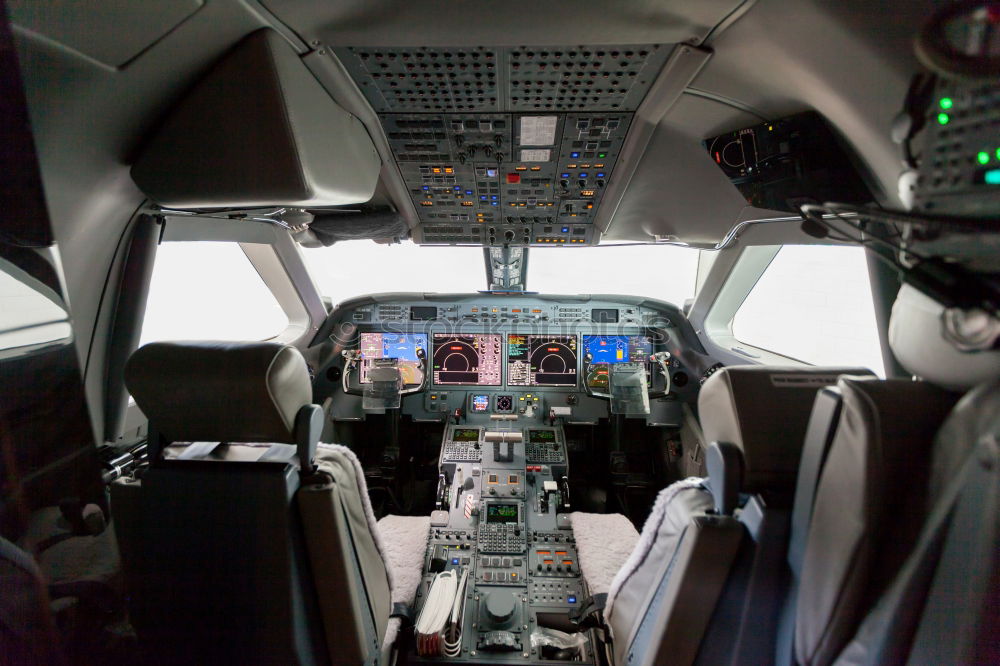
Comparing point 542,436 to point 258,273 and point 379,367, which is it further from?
point 258,273

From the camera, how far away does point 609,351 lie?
354 centimetres

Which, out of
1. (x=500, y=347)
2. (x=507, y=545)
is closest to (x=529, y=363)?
(x=500, y=347)

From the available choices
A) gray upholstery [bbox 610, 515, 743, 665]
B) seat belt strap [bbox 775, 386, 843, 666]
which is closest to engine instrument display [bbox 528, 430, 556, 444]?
gray upholstery [bbox 610, 515, 743, 665]

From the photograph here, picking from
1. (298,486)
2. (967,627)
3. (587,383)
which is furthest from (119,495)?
(587,383)

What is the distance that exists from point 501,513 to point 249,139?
8.38 ft

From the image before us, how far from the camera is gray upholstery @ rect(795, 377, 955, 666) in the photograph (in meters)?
0.72

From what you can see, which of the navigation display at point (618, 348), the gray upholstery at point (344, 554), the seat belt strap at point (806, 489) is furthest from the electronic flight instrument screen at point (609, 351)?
the seat belt strap at point (806, 489)

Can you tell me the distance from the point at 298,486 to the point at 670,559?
1112mm

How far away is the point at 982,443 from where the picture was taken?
578 mm

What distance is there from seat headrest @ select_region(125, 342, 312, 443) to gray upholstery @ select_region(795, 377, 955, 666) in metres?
1.31

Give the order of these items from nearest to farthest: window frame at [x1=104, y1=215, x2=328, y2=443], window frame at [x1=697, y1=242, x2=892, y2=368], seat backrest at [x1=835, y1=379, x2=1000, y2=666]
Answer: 1. seat backrest at [x1=835, y1=379, x2=1000, y2=666]
2. window frame at [x1=104, y1=215, x2=328, y2=443]
3. window frame at [x1=697, y1=242, x2=892, y2=368]

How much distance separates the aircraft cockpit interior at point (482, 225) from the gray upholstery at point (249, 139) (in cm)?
1

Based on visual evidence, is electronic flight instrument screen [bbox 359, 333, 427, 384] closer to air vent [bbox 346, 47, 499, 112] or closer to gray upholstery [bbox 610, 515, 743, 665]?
air vent [bbox 346, 47, 499, 112]

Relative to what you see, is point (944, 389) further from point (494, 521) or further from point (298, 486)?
point (494, 521)
